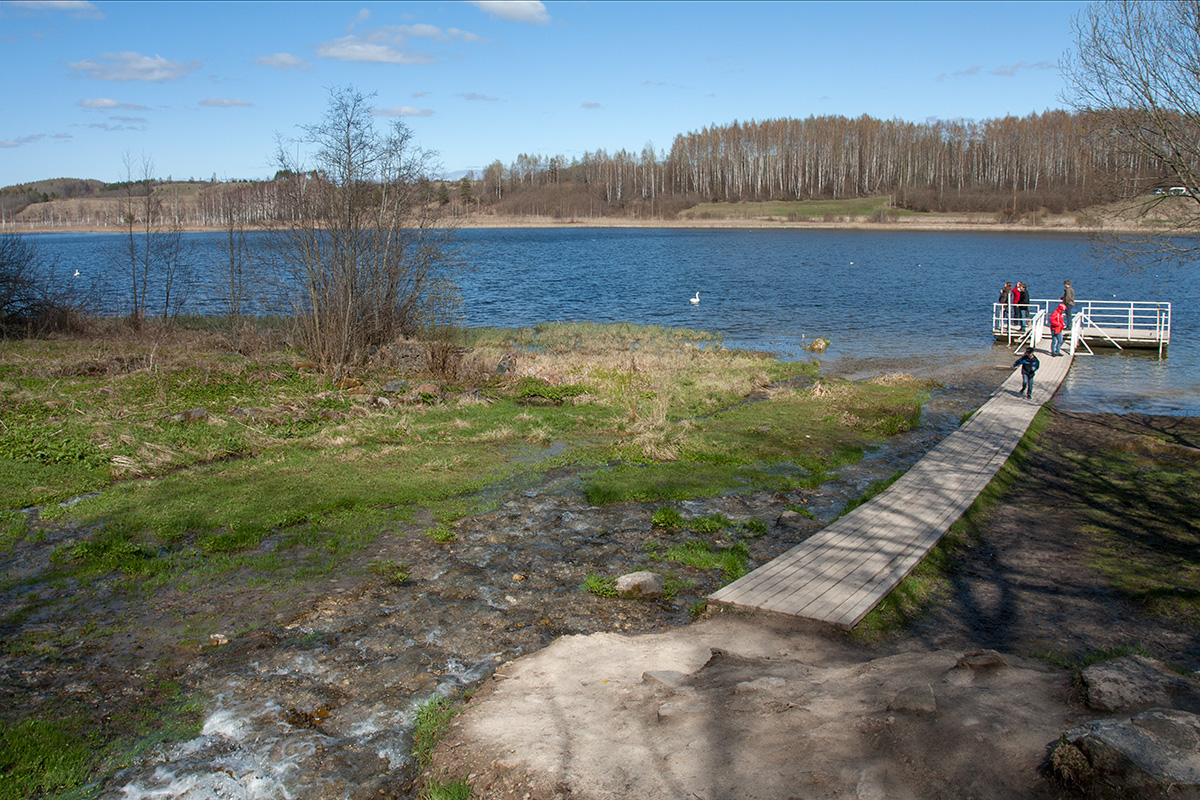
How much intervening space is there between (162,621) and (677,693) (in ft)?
15.6

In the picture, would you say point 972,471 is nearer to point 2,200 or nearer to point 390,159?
point 390,159

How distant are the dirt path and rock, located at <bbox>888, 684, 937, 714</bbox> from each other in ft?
0.05

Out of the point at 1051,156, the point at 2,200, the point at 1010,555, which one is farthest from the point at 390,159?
the point at 2,200

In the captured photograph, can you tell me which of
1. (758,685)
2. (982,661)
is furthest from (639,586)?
(982,661)

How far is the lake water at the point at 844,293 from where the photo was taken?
2467cm

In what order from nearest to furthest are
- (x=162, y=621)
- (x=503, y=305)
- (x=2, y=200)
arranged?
(x=162, y=621) < (x=503, y=305) < (x=2, y=200)

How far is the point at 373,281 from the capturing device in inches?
795

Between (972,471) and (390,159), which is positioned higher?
(390,159)

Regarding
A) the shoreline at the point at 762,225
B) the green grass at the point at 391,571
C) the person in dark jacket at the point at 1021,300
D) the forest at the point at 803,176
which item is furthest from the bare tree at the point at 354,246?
the forest at the point at 803,176

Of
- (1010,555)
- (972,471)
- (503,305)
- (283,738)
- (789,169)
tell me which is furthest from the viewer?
(789,169)

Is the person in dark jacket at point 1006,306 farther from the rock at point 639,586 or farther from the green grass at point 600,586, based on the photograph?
the green grass at point 600,586

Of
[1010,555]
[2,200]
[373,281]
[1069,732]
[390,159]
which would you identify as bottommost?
[1010,555]

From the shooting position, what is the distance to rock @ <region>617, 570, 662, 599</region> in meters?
7.94

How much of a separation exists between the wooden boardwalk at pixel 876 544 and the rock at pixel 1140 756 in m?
3.02
